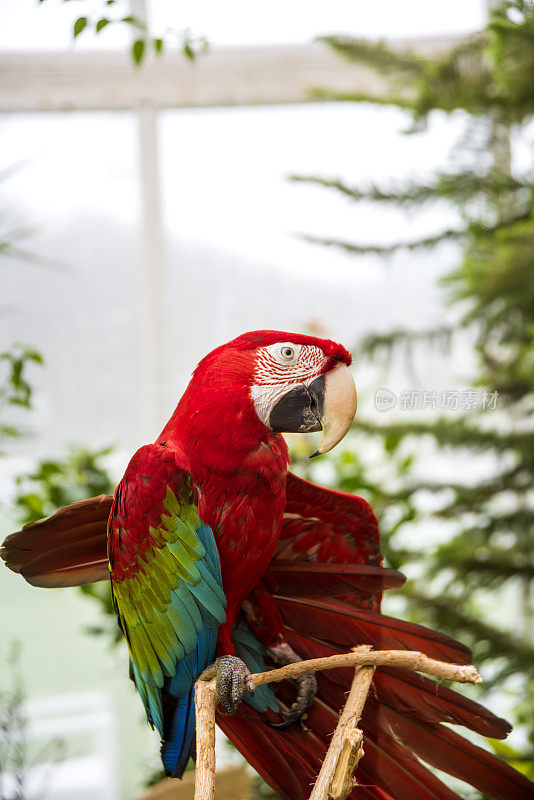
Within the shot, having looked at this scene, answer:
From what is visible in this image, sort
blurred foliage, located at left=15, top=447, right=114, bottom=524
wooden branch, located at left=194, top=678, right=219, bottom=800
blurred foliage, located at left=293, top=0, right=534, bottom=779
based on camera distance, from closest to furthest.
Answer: wooden branch, located at left=194, top=678, right=219, bottom=800 < blurred foliage, located at left=15, top=447, right=114, bottom=524 < blurred foliage, located at left=293, top=0, right=534, bottom=779

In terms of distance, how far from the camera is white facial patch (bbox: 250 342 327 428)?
51cm

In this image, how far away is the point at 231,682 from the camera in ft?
1.65

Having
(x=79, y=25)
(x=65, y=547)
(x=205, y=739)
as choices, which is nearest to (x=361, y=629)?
(x=205, y=739)

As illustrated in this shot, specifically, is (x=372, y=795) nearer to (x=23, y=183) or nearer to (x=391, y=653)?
(x=391, y=653)

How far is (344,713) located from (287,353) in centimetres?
29

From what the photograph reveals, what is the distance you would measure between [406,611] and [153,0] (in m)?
1.53

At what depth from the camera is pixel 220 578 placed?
1.67 feet

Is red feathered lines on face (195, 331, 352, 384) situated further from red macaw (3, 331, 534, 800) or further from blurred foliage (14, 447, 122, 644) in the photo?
blurred foliage (14, 447, 122, 644)

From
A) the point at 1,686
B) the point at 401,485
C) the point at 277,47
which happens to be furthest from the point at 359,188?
the point at 1,686


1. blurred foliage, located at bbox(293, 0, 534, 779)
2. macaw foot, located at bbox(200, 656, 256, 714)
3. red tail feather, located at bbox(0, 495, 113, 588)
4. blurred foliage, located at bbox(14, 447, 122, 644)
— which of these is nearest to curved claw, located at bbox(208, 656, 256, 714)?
macaw foot, located at bbox(200, 656, 256, 714)

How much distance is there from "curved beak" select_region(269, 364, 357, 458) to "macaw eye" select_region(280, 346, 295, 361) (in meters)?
0.03

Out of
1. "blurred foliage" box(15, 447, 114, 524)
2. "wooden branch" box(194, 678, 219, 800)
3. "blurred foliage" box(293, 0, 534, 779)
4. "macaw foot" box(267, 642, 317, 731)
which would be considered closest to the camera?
"wooden branch" box(194, 678, 219, 800)

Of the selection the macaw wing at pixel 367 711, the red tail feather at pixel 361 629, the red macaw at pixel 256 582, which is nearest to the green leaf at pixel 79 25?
the red macaw at pixel 256 582

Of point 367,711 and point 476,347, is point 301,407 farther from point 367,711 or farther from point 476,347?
point 476,347
